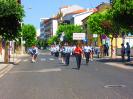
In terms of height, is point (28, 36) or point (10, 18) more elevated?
point (28, 36)

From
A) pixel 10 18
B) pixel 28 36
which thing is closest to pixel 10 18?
pixel 10 18

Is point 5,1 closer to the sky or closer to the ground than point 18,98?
closer to the sky

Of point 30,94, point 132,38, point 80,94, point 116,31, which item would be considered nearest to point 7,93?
point 30,94

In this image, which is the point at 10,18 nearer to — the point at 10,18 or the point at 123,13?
the point at 10,18

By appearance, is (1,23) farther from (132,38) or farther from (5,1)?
(132,38)

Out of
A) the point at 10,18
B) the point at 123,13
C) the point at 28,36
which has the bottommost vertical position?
the point at 10,18

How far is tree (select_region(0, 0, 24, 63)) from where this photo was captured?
137 feet

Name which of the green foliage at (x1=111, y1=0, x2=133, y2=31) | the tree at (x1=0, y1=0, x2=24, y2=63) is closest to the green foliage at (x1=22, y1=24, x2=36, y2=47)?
the green foliage at (x1=111, y1=0, x2=133, y2=31)

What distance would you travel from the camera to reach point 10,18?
42.8 m

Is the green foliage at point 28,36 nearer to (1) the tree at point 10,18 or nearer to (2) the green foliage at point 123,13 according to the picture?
(2) the green foliage at point 123,13

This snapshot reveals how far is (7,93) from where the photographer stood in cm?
1761

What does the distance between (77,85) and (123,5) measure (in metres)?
23.4

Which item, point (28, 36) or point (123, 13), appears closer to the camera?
point (123, 13)

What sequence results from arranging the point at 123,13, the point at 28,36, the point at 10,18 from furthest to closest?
1. the point at 28,36
2. the point at 123,13
3. the point at 10,18
